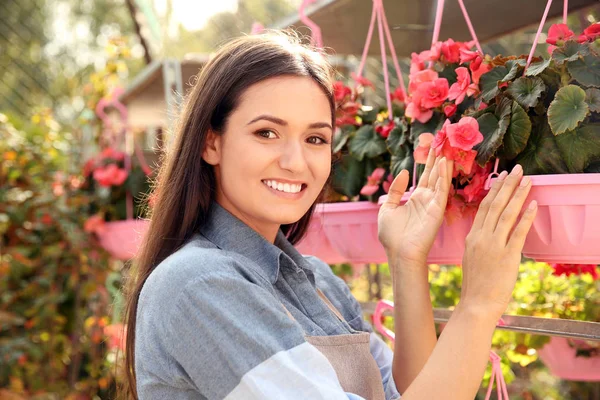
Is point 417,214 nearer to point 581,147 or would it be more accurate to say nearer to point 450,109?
point 450,109

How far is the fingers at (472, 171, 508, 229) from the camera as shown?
1.10m

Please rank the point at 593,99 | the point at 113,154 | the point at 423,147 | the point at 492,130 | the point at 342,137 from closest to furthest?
the point at 593,99 < the point at 492,130 < the point at 423,147 < the point at 342,137 < the point at 113,154

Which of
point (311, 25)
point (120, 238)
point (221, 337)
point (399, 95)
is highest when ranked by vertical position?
point (311, 25)

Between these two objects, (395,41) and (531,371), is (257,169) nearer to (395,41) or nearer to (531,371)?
(395,41)

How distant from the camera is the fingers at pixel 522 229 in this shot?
1.07m

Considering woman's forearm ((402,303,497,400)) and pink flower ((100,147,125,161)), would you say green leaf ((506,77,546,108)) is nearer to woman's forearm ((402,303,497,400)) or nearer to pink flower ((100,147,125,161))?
woman's forearm ((402,303,497,400))

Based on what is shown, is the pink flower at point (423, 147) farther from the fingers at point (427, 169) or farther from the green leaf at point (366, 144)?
the green leaf at point (366, 144)

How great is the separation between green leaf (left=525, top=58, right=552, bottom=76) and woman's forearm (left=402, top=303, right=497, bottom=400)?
1.15ft

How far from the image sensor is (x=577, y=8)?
1563 millimetres

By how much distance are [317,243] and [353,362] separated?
44 centimetres

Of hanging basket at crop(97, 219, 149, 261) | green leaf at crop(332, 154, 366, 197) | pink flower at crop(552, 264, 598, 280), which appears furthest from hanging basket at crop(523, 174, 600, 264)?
hanging basket at crop(97, 219, 149, 261)

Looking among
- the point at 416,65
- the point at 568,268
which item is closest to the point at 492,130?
the point at 416,65

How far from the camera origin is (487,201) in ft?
3.65

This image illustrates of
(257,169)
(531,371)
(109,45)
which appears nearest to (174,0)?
(109,45)
